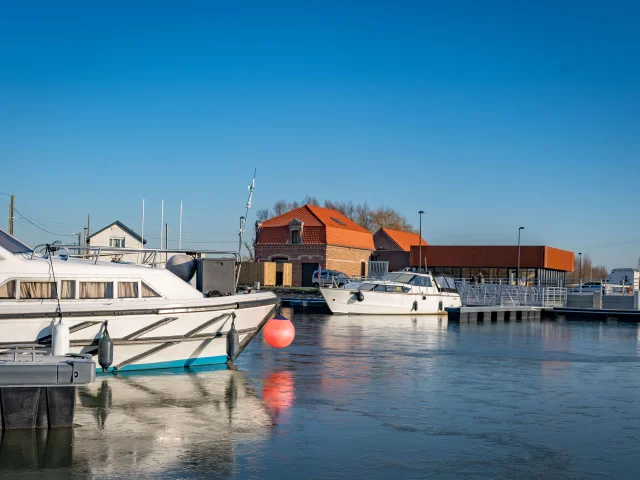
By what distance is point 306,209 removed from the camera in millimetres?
70188

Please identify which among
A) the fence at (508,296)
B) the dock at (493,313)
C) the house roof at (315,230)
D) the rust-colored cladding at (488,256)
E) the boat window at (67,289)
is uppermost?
the house roof at (315,230)

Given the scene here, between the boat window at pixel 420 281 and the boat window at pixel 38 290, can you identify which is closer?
the boat window at pixel 38 290

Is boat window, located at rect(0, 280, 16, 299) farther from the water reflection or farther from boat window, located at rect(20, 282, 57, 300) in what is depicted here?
the water reflection

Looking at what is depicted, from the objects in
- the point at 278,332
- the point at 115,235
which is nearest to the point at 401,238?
the point at 115,235

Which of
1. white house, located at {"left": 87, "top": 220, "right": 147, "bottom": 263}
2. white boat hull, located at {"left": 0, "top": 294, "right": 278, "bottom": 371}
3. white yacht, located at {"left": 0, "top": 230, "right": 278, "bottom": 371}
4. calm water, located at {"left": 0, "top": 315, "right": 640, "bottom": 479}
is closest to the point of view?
calm water, located at {"left": 0, "top": 315, "right": 640, "bottom": 479}

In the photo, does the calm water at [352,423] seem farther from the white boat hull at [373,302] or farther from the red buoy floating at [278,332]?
the white boat hull at [373,302]

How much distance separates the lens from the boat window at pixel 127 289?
16.1m

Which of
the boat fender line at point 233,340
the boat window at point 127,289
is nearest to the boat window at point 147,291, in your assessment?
the boat window at point 127,289

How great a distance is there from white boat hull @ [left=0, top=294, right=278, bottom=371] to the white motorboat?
22277mm

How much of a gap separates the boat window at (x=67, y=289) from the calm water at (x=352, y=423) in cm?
189

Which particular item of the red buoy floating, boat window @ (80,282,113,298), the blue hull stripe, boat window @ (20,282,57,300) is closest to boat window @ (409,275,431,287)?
the red buoy floating

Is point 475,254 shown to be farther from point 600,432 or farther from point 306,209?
point 600,432

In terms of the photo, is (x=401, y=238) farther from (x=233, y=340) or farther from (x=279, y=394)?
(x=279, y=394)

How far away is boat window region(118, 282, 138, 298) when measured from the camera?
634 inches
